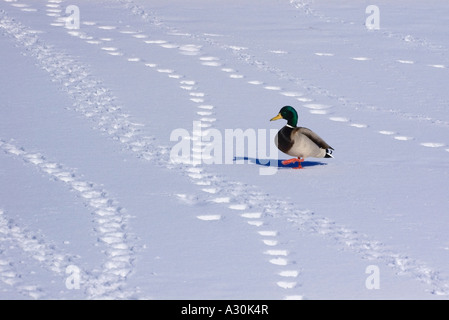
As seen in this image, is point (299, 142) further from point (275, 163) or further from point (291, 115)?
point (275, 163)

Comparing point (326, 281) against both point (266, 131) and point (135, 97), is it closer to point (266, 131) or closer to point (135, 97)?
point (266, 131)

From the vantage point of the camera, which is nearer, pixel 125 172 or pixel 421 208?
pixel 421 208

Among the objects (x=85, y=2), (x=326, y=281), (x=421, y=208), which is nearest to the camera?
(x=326, y=281)

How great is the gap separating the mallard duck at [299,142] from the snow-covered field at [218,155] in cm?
16

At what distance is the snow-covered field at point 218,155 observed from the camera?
467 cm

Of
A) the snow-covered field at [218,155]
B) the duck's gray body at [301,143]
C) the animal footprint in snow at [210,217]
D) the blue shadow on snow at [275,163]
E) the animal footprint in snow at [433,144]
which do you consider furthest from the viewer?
the animal footprint in snow at [433,144]

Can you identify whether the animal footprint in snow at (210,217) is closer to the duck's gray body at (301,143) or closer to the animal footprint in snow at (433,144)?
the duck's gray body at (301,143)

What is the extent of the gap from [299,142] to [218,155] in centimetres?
74

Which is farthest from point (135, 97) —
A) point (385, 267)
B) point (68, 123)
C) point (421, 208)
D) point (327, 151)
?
point (385, 267)

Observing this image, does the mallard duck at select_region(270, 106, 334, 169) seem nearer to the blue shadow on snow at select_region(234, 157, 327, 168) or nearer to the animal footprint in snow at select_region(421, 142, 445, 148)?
the blue shadow on snow at select_region(234, 157, 327, 168)

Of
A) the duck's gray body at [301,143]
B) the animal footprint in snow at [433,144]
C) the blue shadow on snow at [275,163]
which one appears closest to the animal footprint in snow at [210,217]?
the duck's gray body at [301,143]

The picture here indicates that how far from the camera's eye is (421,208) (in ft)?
18.2
